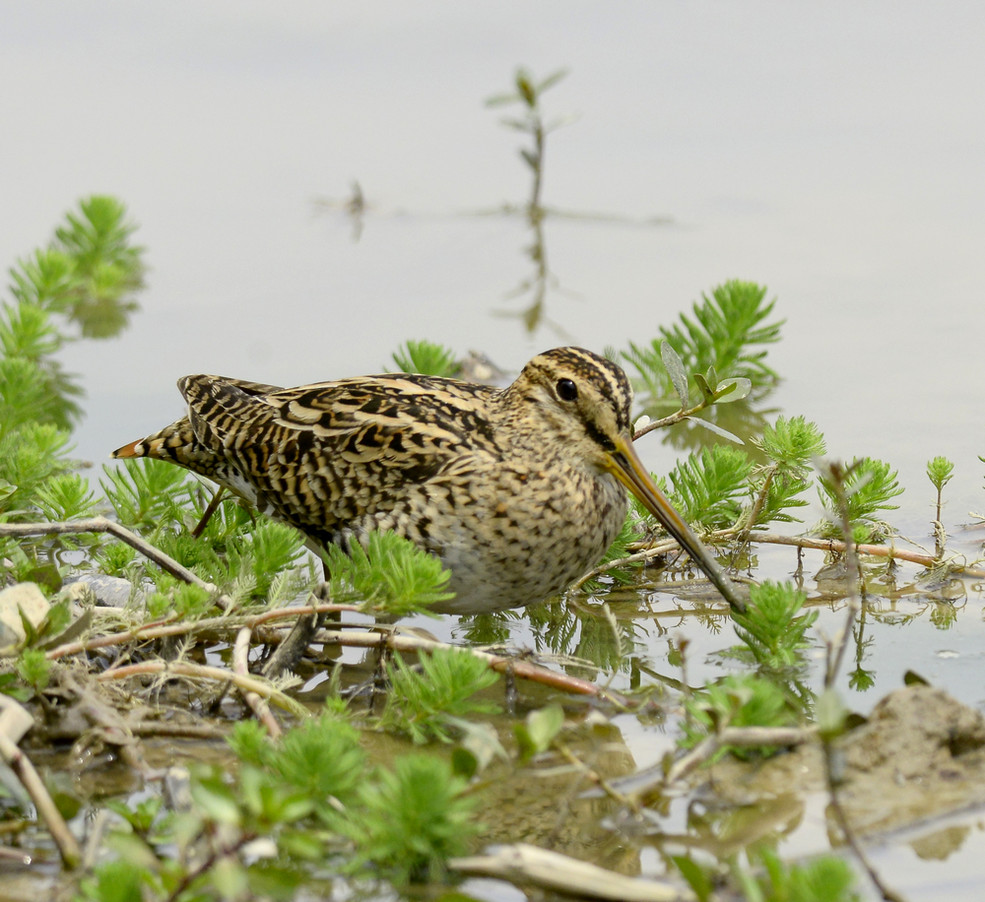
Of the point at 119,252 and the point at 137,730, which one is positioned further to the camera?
the point at 119,252

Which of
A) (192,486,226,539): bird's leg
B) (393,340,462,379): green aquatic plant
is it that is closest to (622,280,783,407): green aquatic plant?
(393,340,462,379): green aquatic plant

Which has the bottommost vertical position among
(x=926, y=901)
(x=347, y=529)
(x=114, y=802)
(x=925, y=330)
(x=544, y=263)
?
(x=926, y=901)

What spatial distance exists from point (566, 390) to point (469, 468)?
0.47 m

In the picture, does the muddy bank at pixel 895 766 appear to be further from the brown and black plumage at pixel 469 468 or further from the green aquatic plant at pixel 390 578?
the brown and black plumage at pixel 469 468

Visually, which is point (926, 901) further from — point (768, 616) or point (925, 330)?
point (925, 330)

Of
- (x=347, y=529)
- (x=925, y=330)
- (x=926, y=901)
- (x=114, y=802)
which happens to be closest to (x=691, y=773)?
(x=926, y=901)

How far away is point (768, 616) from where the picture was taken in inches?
174

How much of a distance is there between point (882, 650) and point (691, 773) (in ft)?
4.85

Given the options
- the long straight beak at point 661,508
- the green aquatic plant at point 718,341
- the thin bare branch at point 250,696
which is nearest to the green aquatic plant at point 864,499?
the long straight beak at point 661,508

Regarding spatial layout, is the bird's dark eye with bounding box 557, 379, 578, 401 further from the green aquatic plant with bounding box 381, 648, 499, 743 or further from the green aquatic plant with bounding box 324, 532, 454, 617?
the green aquatic plant with bounding box 381, 648, 499, 743

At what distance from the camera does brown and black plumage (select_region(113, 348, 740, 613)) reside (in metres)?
4.96

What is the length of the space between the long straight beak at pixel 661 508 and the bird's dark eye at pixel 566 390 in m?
0.24

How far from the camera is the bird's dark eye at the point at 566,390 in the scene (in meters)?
5.23

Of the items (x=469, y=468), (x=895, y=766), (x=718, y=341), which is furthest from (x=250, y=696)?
(x=718, y=341)
